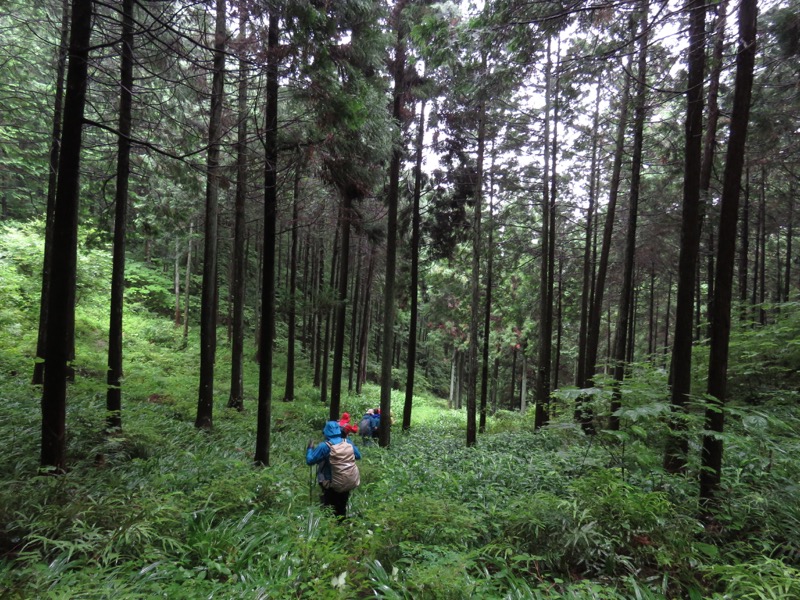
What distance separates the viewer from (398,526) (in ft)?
15.5

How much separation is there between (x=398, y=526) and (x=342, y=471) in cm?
137

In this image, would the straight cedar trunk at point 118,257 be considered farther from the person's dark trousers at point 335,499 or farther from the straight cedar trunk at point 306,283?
the straight cedar trunk at point 306,283

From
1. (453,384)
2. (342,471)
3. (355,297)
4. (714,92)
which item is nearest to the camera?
(342,471)

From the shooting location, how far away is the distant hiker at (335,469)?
19.0 ft

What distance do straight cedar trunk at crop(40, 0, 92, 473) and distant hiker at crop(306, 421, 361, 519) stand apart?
3317 mm

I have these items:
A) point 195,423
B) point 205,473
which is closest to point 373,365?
point 195,423

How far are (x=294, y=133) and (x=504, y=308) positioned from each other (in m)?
17.4

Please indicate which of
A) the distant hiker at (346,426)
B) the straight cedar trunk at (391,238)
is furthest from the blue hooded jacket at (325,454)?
the straight cedar trunk at (391,238)

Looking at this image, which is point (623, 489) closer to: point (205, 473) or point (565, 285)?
point (205, 473)

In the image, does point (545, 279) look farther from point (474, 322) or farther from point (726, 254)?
point (726, 254)

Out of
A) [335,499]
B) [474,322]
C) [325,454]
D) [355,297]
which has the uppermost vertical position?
[355,297]

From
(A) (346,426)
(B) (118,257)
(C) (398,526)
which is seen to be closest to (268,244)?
(B) (118,257)

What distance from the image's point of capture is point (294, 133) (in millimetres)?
7285

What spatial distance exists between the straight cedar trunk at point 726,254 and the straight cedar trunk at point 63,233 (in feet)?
25.3
